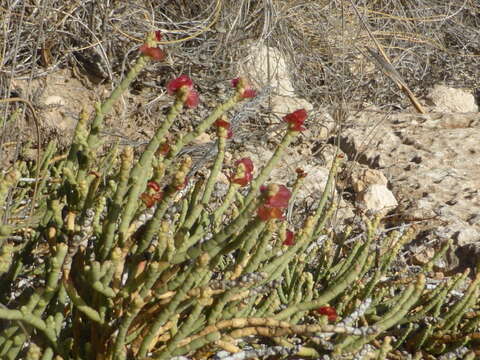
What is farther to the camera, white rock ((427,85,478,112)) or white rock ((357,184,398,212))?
white rock ((427,85,478,112))

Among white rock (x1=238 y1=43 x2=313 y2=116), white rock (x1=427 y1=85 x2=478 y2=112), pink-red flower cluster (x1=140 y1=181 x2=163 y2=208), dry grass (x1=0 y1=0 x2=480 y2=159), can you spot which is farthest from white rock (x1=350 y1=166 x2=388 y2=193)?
pink-red flower cluster (x1=140 y1=181 x2=163 y2=208)

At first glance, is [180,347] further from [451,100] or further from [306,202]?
[451,100]

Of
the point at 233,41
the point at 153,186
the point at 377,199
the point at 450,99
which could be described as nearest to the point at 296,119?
the point at 153,186

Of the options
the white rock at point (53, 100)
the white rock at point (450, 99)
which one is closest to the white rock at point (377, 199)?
the white rock at point (450, 99)

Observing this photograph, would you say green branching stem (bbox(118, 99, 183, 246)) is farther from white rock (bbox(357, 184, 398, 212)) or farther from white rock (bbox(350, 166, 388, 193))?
white rock (bbox(350, 166, 388, 193))

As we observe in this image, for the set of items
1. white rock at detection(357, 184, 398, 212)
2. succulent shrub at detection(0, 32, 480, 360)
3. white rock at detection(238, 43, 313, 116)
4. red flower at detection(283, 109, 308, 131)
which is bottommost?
white rock at detection(357, 184, 398, 212)

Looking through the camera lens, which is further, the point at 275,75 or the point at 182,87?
the point at 275,75

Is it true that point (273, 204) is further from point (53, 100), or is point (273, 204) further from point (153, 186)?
point (53, 100)

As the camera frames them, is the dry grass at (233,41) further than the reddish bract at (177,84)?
Yes

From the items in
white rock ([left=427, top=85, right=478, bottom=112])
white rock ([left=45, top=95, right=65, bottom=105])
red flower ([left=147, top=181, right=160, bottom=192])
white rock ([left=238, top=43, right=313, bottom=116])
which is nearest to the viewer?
red flower ([left=147, top=181, right=160, bottom=192])

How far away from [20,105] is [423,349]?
6.39ft

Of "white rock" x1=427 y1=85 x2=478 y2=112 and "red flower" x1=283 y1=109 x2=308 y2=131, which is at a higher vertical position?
"red flower" x1=283 y1=109 x2=308 y2=131

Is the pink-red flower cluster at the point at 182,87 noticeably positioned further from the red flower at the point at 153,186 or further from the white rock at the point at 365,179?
the white rock at the point at 365,179

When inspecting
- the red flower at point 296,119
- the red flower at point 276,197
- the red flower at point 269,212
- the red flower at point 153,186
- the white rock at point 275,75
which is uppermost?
the red flower at point 296,119
